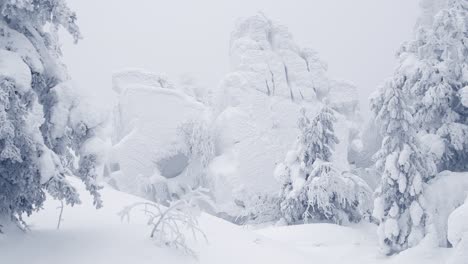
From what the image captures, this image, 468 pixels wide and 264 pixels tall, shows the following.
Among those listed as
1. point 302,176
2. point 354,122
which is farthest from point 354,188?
point 354,122

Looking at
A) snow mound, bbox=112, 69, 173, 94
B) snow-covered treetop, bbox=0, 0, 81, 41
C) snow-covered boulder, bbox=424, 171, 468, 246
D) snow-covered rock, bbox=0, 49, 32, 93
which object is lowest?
snow-covered boulder, bbox=424, 171, 468, 246

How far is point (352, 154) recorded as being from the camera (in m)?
34.8

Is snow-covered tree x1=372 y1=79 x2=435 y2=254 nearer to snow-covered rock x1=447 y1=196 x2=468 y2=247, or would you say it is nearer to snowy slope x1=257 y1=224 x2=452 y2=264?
snowy slope x1=257 y1=224 x2=452 y2=264

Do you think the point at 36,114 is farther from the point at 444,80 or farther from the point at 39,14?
the point at 444,80

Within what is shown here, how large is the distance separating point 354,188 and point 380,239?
4874 millimetres

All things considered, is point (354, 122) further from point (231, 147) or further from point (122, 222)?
point (122, 222)

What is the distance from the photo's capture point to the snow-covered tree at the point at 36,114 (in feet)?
22.0

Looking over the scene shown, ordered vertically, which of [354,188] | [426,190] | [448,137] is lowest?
[354,188]

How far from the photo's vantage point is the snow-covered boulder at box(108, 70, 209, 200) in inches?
1087

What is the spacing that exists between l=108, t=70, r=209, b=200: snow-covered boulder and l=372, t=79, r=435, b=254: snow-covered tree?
1581 centimetres

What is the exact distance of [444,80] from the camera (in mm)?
13930

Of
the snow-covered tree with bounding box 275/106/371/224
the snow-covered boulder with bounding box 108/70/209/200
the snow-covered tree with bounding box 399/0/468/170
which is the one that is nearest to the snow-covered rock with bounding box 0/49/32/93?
the snow-covered tree with bounding box 399/0/468/170

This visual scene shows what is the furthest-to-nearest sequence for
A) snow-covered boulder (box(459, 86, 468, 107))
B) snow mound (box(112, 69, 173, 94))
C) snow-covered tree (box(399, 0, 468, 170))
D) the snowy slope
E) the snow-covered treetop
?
snow mound (box(112, 69, 173, 94))
snow-covered tree (box(399, 0, 468, 170))
snow-covered boulder (box(459, 86, 468, 107))
the snowy slope
the snow-covered treetop

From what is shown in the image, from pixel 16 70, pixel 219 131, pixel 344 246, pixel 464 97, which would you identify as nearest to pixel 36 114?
pixel 16 70
